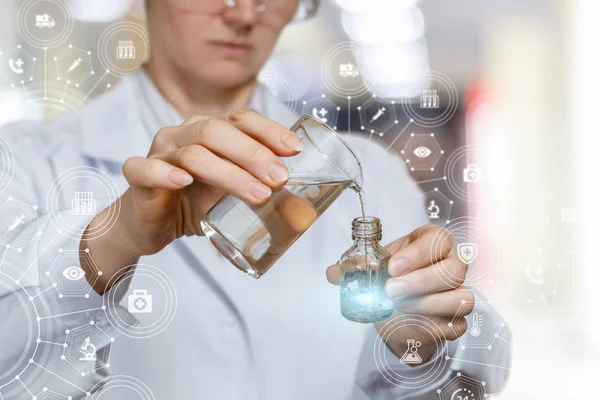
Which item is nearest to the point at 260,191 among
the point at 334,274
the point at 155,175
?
the point at 155,175

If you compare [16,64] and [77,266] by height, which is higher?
[16,64]

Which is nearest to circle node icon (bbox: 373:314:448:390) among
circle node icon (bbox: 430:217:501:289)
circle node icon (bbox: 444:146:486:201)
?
circle node icon (bbox: 430:217:501:289)

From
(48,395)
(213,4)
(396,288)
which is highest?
(213,4)

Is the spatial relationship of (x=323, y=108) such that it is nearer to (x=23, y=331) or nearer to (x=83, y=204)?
(x=83, y=204)

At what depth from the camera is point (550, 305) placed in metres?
1.00

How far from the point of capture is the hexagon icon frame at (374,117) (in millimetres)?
1004

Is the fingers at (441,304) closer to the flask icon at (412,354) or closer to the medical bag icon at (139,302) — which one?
the flask icon at (412,354)

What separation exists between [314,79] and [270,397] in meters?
0.52

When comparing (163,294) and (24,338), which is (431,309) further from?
(24,338)

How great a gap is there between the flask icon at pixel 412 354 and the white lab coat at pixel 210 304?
14 millimetres

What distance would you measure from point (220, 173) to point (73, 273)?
0.37 m

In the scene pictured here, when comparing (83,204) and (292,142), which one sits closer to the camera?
(292,142)

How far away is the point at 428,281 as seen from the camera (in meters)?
0.97

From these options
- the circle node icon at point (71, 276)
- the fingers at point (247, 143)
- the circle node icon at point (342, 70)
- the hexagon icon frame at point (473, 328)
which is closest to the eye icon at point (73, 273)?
the circle node icon at point (71, 276)
